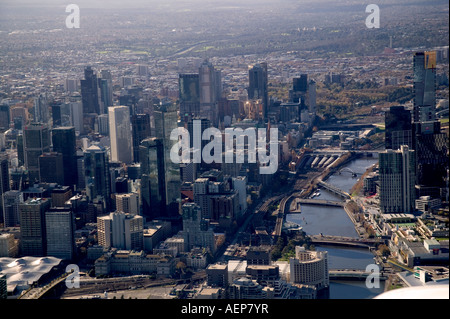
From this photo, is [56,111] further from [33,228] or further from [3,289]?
[3,289]

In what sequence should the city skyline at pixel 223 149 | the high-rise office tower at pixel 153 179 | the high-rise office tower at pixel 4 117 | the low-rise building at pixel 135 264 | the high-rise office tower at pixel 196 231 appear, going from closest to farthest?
1. the city skyline at pixel 223 149
2. the low-rise building at pixel 135 264
3. the high-rise office tower at pixel 196 231
4. the high-rise office tower at pixel 153 179
5. the high-rise office tower at pixel 4 117

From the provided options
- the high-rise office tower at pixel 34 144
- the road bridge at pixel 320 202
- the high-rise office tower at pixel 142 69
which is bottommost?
the road bridge at pixel 320 202

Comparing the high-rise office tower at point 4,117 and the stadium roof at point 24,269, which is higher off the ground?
the high-rise office tower at point 4,117

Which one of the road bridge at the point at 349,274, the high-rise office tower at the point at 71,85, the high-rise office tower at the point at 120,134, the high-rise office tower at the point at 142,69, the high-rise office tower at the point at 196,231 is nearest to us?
the road bridge at the point at 349,274

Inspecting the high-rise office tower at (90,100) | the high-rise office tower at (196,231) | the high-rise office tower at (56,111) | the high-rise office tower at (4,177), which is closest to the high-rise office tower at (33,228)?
the high-rise office tower at (4,177)

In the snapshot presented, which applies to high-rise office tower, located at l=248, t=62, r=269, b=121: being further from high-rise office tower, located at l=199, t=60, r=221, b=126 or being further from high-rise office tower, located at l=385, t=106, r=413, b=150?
high-rise office tower, located at l=385, t=106, r=413, b=150

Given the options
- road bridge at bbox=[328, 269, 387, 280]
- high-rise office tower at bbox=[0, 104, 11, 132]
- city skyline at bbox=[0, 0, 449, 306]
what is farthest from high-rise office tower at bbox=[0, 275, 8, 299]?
high-rise office tower at bbox=[0, 104, 11, 132]

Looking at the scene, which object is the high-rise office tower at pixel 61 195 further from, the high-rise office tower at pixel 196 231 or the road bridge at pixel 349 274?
the road bridge at pixel 349 274
